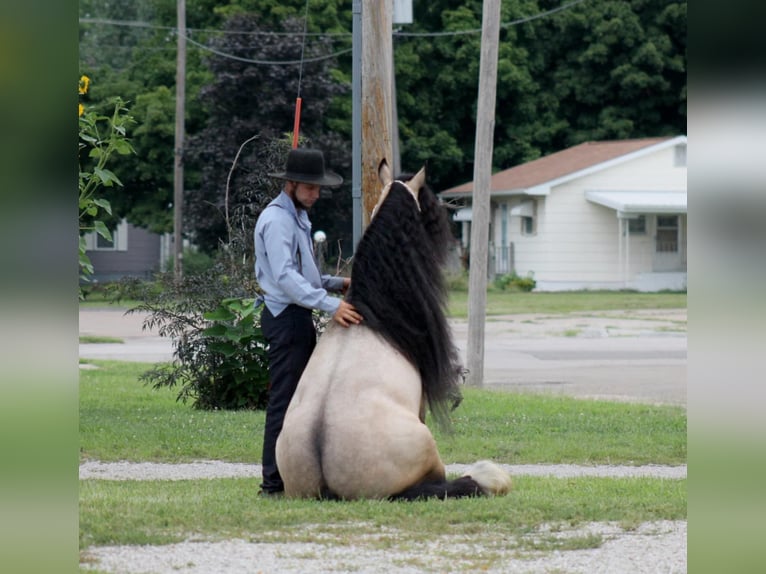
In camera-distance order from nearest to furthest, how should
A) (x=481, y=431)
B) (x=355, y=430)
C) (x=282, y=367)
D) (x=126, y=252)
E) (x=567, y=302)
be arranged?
(x=355, y=430)
(x=282, y=367)
(x=481, y=431)
(x=567, y=302)
(x=126, y=252)

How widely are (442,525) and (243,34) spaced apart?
3547 cm

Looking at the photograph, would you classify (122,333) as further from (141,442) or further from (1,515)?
Answer: (1,515)

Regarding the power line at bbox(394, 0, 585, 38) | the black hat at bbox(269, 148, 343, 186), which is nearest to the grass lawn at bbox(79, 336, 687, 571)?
the black hat at bbox(269, 148, 343, 186)

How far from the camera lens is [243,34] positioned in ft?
133

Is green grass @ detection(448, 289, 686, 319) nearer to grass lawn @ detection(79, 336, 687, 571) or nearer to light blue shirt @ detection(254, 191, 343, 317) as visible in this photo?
grass lawn @ detection(79, 336, 687, 571)

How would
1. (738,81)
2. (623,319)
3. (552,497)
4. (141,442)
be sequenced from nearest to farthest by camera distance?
(738,81) → (552,497) → (141,442) → (623,319)

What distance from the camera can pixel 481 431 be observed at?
12.1 meters

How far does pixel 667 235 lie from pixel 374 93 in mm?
36950

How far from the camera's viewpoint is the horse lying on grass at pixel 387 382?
7.29 metres

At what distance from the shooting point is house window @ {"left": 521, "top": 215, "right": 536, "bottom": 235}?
46.9 m

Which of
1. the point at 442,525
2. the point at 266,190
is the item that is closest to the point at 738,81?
the point at 442,525

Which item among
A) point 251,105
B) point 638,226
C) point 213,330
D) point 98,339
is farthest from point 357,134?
point 638,226

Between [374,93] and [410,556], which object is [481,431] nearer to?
[374,93]

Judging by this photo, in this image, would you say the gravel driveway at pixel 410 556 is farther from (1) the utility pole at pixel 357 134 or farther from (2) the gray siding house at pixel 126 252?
(2) the gray siding house at pixel 126 252
